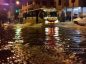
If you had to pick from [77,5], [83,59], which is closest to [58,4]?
[77,5]

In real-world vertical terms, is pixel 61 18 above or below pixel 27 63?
below

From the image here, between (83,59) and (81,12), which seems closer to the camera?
(83,59)

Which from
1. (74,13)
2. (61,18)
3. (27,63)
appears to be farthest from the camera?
(74,13)

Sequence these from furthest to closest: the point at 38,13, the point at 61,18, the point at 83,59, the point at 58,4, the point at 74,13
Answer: the point at 58,4 → the point at 74,13 → the point at 61,18 → the point at 38,13 → the point at 83,59

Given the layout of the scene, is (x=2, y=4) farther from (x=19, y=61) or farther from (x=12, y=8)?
(x=19, y=61)

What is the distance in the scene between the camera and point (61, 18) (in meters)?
64.9

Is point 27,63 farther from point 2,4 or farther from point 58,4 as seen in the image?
point 2,4

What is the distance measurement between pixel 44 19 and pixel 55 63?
46265 millimetres

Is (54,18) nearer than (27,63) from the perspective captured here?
No

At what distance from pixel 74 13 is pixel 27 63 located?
197 feet

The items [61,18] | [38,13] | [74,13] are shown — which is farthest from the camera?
[74,13]

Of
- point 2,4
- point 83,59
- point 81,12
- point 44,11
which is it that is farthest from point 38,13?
point 83,59

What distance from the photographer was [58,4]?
3206 inches

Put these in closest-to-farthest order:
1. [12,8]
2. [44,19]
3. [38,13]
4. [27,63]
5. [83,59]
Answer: [27,63], [83,59], [44,19], [38,13], [12,8]
